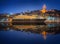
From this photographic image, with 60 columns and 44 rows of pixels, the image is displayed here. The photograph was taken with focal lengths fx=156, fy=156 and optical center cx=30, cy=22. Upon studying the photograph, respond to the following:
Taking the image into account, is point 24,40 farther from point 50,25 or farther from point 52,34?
point 50,25

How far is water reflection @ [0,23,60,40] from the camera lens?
3048mm

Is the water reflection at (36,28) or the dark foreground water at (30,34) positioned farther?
the water reflection at (36,28)

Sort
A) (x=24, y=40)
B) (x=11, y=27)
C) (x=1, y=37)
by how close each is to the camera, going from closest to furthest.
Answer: (x=24, y=40)
(x=1, y=37)
(x=11, y=27)

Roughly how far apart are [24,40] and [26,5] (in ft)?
3.17

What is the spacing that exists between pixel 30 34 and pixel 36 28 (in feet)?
0.96

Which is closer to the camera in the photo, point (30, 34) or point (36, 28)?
point (30, 34)

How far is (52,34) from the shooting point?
2.93 metres

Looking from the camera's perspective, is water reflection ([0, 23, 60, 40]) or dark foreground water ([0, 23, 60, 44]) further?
water reflection ([0, 23, 60, 40])

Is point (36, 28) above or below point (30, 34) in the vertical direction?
above

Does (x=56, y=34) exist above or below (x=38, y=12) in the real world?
below

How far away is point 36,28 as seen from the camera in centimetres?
321

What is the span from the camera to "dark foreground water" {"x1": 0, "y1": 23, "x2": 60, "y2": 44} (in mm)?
2654

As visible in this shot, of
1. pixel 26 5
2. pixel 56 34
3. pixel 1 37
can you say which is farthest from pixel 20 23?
pixel 56 34

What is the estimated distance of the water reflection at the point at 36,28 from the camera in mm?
3048
